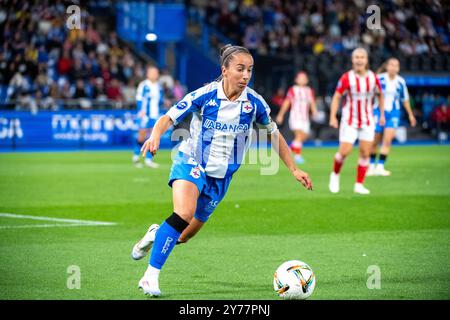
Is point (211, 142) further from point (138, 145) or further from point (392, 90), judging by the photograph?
point (138, 145)

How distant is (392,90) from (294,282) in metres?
13.2

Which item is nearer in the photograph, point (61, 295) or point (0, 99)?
point (61, 295)

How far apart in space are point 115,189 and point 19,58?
1480 cm

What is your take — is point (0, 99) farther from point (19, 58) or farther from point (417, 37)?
point (417, 37)

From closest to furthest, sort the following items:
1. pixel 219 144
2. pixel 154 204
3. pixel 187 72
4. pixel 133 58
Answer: pixel 219 144
pixel 154 204
pixel 133 58
pixel 187 72

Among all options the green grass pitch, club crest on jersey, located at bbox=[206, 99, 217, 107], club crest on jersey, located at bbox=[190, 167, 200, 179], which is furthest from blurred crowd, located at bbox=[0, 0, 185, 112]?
club crest on jersey, located at bbox=[190, 167, 200, 179]

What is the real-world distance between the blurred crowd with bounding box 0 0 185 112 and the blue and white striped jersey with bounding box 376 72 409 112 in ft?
43.3

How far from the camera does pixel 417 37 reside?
1547 inches

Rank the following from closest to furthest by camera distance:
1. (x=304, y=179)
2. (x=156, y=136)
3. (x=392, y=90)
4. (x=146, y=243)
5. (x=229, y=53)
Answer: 1. (x=156, y=136)
2. (x=229, y=53)
3. (x=304, y=179)
4. (x=146, y=243)
5. (x=392, y=90)

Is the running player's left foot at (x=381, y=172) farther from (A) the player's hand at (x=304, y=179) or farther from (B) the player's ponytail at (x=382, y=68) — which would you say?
(A) the player's hand at (x=304, y=179)

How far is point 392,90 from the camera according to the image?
65.4 ft

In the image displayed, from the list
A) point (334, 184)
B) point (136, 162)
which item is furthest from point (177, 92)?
point (334, 184)

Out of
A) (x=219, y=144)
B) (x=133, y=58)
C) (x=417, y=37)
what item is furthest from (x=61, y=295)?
(x=417, y=37)

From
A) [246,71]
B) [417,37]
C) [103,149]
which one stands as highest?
[417,37]
